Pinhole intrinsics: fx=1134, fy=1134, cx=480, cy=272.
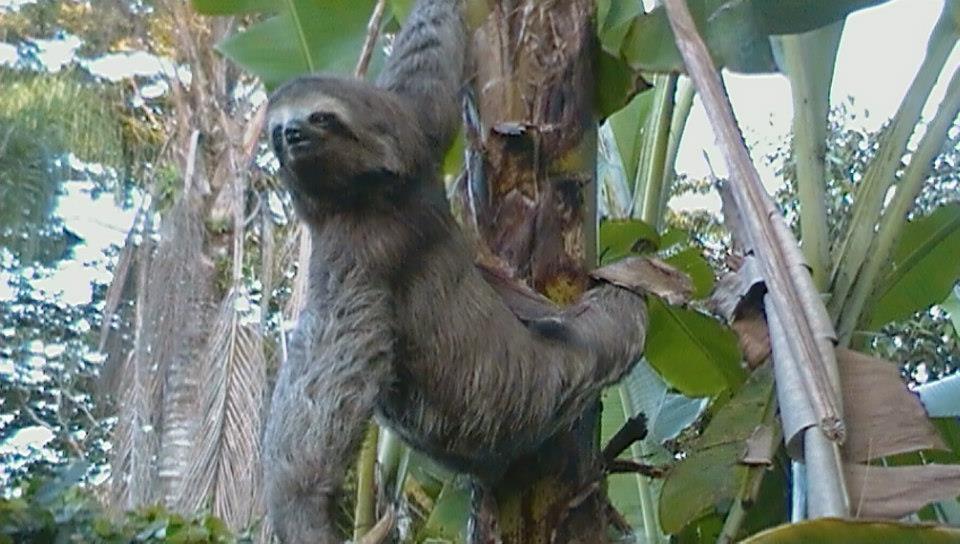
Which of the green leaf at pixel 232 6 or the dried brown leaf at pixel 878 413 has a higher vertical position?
the green leaf at pixel 232 6

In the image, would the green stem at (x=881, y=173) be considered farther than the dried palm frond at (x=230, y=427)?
No

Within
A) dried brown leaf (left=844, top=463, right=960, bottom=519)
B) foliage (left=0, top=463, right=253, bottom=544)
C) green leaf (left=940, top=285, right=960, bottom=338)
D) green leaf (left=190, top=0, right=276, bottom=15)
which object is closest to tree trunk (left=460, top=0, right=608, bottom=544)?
dried brown leaf (left=844, top=463, right=960, bottom=519)

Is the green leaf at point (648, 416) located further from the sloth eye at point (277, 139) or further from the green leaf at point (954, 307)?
the sloth eye at point (277, 139)

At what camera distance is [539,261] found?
8.16 feet

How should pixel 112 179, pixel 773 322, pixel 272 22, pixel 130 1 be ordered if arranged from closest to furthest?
pixel 773 322 → pixel 272 22 → pixel 112 179 → pixel 130 1

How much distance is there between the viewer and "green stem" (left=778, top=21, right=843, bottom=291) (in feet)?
10.1

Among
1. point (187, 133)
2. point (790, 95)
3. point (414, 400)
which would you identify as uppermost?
point (187, 133)

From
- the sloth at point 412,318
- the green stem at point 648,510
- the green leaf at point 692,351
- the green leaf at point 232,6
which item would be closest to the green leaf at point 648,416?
the green stem at point 648,510

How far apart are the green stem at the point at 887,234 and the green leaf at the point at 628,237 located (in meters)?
0.58

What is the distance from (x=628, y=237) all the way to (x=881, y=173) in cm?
73

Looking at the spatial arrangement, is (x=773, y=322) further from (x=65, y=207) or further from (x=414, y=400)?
(x=65, y=207)

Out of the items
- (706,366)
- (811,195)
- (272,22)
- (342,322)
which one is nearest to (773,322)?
(342,322)

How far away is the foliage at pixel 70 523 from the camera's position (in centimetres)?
468

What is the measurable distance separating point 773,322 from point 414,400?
4.11 feet
